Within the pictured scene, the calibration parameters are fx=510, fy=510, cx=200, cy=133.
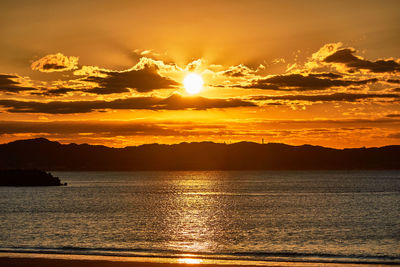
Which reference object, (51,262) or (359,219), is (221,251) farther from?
(359,219)

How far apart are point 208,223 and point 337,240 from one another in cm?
2208

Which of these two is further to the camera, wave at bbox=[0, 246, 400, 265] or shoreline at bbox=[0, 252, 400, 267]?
wave at bbox=[0, 246, 400, 265]

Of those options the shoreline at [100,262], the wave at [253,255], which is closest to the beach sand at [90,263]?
the shoreline at [100,262]

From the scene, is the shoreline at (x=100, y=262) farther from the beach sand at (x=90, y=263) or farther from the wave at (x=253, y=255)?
the wave at (x=253, y=255)

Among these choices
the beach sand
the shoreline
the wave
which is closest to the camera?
the beach sand

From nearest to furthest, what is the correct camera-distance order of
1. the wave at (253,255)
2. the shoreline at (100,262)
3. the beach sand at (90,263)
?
the beach sand at (90,263)
the shoreline at (100,262)
the wave at (253,255)

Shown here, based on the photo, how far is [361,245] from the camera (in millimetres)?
46750

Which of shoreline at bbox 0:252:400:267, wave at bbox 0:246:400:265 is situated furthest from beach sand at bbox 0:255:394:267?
wave at bbox 0:246:400:265

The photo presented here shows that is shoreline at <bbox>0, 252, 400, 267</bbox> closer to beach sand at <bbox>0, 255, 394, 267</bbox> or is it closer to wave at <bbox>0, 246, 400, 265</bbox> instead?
beach sand at <bbox>0, 255, 394, 267</bbox>

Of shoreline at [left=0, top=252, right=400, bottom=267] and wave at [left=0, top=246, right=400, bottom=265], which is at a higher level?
shoreline at [left=0, top=252, right=400, bottom=267]

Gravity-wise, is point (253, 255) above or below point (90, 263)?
below

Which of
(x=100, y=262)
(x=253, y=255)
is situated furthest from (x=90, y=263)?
(x=253, y=255)

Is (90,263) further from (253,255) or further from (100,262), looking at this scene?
(253,255)

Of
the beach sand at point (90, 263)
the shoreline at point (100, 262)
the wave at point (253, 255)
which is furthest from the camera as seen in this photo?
the wave at point (253, 255)
